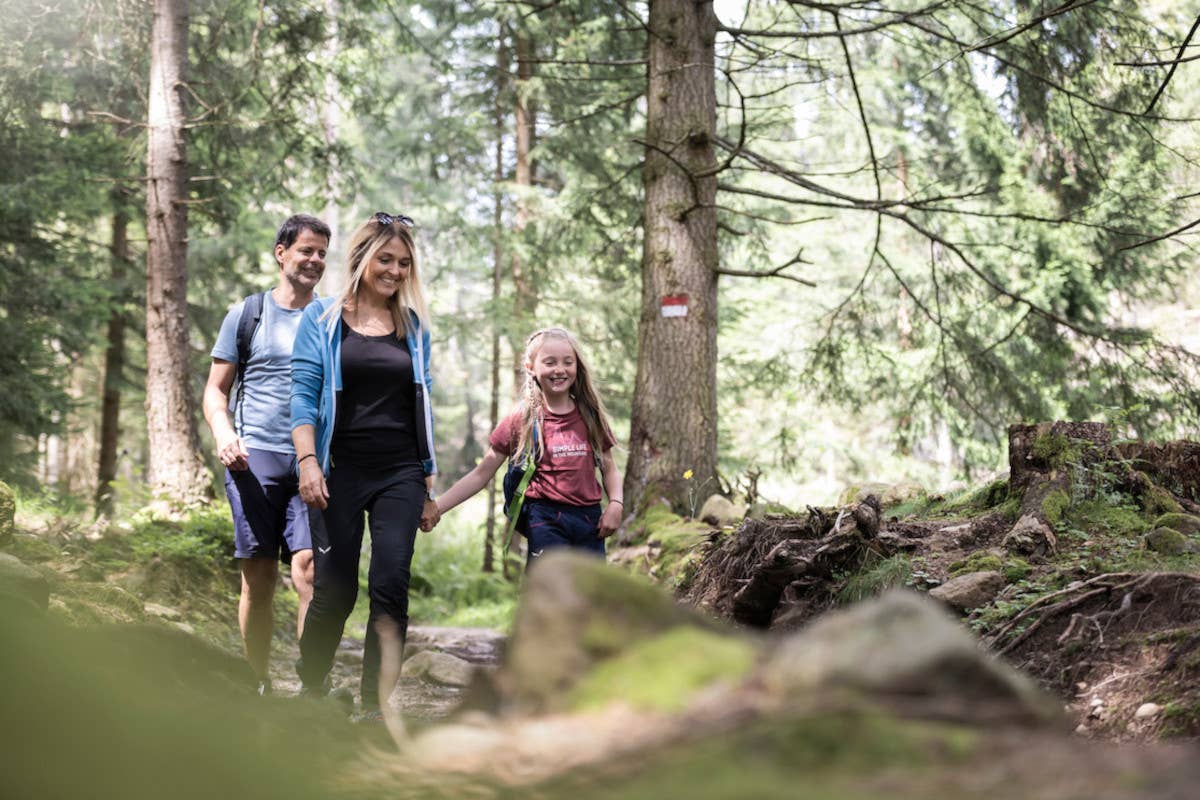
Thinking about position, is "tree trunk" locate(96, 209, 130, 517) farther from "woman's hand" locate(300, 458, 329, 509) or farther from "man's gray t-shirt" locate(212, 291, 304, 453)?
"woman's hand" locate(300, 458, 329, 509)

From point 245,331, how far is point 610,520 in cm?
220

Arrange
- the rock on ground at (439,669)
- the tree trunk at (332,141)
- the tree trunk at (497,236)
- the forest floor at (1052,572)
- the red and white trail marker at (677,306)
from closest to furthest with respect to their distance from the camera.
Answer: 1. the forest floor at (1052,572)
2. the rock on ground at (439,669)
3. the red and white trail marker at (677,306)
4. the tree trunk at (332,141)
5. the tree trunk at (497,236)

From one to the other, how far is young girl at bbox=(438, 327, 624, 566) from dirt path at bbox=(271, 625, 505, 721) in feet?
3.37

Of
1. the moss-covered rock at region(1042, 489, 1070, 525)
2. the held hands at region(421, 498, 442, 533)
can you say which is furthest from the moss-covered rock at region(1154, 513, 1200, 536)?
the held hands at region(421, 498, 442, 533)

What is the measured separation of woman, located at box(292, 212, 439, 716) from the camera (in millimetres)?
4191

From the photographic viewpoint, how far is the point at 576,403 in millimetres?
5473

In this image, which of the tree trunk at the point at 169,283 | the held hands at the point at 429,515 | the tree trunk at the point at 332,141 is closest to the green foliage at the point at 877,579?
the held hands at the point at 429,515

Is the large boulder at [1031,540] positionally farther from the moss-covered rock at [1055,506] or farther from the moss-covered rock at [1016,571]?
the moss-covered rock at [1016,571]

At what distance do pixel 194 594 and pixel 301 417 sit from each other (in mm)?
4126

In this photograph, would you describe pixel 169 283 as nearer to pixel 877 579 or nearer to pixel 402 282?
pixel 402 282

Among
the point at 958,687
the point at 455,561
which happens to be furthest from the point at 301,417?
the point at 455,561

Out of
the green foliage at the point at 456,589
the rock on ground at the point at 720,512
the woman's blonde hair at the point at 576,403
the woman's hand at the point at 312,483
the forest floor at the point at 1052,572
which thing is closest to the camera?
the forest floor at the point at 1052,572

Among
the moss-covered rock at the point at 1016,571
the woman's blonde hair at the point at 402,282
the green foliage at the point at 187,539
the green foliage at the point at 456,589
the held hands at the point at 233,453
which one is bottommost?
the green foliage at the point at 456,589

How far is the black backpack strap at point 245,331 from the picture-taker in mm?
5074
